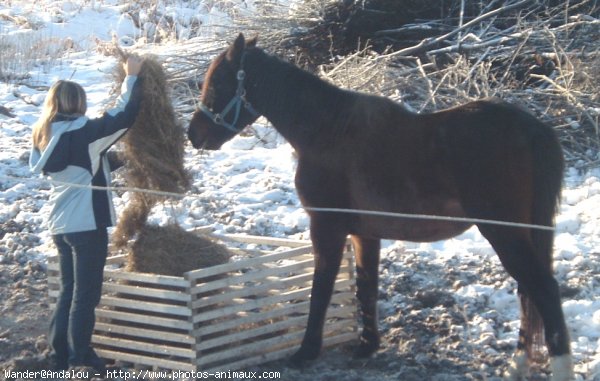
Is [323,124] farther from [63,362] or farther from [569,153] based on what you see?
[569,153]

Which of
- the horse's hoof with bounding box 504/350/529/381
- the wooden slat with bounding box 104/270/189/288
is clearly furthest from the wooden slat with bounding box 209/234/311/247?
the horse's hoof with bounding box 504/350/529/381

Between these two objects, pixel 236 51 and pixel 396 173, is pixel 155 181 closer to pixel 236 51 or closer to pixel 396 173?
pixel 236 51

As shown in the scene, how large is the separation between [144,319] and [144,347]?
163 mm

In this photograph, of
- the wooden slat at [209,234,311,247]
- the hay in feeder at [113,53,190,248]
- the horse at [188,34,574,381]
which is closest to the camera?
the horse at [188,34,574,381]

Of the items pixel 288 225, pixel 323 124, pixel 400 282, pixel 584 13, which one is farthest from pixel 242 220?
pixel 584 13

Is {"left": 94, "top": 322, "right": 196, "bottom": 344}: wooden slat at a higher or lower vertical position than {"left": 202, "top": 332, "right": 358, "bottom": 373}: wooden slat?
higher

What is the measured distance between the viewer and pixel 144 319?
14.8ft

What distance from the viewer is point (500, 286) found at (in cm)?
525

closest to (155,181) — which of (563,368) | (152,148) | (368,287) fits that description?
(152,148)

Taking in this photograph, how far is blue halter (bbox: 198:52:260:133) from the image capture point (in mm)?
4645

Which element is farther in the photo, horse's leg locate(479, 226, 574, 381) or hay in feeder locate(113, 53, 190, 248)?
hay in feeder locate(113, 53, 190, 248)

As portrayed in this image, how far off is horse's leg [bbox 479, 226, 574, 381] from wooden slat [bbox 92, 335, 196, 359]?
5.71 ft

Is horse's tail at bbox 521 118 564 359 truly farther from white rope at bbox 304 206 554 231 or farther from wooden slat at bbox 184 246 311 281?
wooden slat at bbox 184 246 311 281

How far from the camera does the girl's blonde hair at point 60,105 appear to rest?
4309mm
